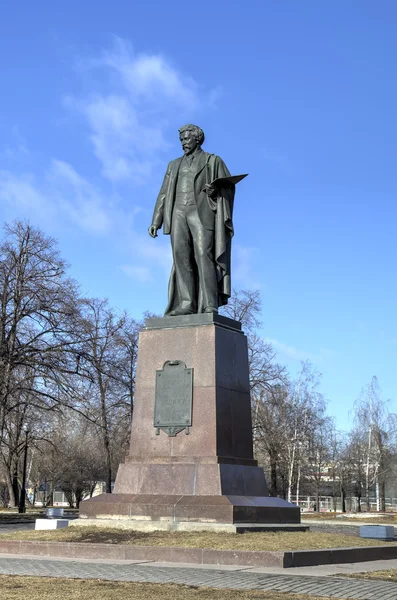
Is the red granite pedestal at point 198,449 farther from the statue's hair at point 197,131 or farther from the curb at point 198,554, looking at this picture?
the statue's hair at point 197,131

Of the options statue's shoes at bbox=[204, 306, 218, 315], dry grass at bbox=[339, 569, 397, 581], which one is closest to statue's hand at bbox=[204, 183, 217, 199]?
statue's shoes at bbox=[204, 306, 218, 315]

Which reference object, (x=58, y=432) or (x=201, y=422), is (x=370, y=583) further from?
(x=58, y=432)

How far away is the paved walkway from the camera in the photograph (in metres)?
7.66

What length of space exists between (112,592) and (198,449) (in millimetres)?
5846

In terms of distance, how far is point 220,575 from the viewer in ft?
28.2

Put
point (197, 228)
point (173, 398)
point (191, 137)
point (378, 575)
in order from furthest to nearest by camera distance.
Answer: point (191, 137) → point (197, 228) → point (173, 398) → point (378, 575)

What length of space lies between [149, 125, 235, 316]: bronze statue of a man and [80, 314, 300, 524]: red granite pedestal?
0.71 m

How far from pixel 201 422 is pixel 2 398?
14150mm

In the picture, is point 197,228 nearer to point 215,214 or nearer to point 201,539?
point 215,214

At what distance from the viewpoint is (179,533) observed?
11.2 metres

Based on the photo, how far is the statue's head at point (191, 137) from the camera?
50.3 feet

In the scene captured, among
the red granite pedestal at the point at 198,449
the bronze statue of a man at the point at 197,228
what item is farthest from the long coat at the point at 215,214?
the red granite pedestal at the point at 198,449

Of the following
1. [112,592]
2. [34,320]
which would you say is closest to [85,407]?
[34,320]

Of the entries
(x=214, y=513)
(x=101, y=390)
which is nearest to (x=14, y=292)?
(x=101, y=390)
